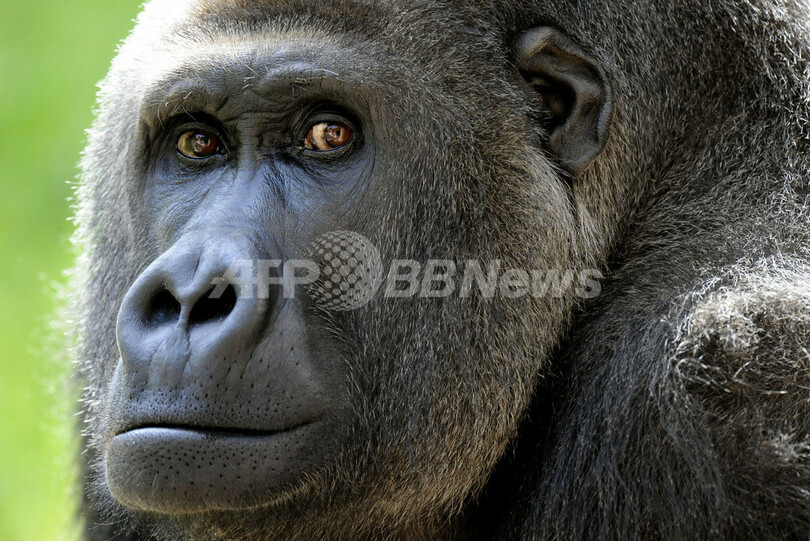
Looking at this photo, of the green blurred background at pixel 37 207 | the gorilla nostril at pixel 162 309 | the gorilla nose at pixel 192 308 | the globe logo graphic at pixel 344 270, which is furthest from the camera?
the green blurred background at pixel 37 207

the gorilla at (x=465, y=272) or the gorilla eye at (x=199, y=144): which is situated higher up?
the gorilla eye at (x=199, y=144)

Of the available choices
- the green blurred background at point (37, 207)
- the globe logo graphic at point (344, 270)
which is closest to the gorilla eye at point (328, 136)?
the globe logo graphic at point (344, 270)

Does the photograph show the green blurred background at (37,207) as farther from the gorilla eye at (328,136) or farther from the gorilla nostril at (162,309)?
the gorilla eye at (328,136)

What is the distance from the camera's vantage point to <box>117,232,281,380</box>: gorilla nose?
2879mm

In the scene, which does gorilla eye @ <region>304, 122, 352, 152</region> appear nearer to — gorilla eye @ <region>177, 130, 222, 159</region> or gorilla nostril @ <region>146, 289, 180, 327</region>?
gorilla eye @ <region>177, 130, 222, 159</region>

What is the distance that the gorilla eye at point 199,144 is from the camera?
11.2 feet

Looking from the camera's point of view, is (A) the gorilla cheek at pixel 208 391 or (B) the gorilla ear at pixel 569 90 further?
(B) the gorilla ear at pixel 569 90

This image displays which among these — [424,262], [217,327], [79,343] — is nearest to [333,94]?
[424,262]

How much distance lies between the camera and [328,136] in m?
3.26

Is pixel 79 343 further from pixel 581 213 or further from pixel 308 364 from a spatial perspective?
pixel 581 213

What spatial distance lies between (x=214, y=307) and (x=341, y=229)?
1.58 ft

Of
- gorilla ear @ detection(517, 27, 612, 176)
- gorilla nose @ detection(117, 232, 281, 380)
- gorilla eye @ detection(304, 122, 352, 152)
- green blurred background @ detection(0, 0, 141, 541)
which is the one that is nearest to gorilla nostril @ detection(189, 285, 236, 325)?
gorilla nose @ detection(117, 232, 281, 380)

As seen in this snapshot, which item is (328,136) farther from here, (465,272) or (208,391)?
(208,391)

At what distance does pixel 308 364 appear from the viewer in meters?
3.04
